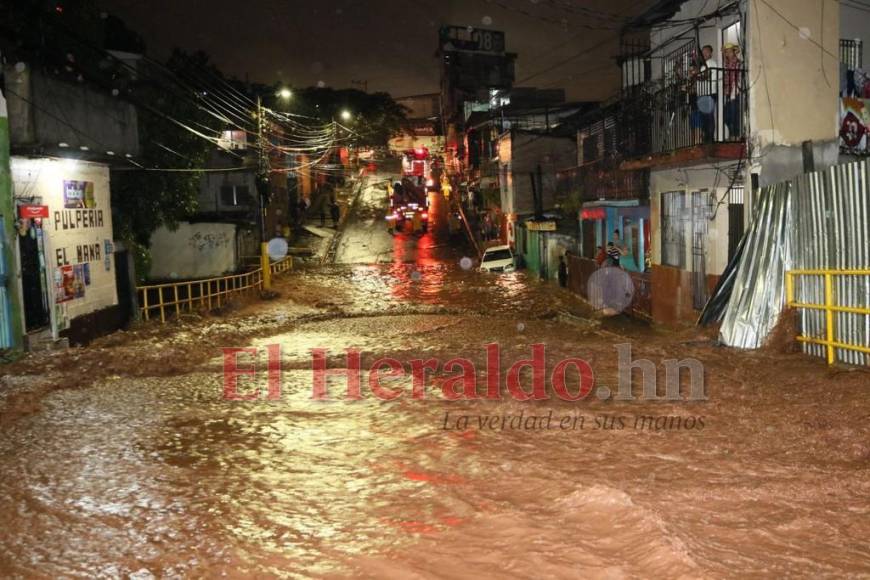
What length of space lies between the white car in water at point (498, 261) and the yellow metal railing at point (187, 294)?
11.2 m

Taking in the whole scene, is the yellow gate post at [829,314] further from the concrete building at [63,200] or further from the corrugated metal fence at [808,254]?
the concrete building at [63,200]

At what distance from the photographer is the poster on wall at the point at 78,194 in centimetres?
1623

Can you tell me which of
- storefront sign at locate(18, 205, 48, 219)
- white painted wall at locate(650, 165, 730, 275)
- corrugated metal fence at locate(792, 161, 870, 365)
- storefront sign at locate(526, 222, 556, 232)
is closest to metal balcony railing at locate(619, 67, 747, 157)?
white painted wall at locate(650, 165, 730, 275)

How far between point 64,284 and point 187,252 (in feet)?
52.0

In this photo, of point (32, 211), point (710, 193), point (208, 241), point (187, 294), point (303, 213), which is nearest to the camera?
point (32, 211)

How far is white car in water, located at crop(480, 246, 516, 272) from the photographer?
35.0 metres

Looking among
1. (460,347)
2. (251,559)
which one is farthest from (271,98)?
(251,559)

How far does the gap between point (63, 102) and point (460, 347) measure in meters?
9.45

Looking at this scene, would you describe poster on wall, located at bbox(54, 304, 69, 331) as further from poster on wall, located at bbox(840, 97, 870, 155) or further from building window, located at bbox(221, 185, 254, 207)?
building window, located at bbox(221, 185, 254, 207)

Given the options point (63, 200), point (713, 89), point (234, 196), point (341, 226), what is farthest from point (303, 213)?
point (713, 89)

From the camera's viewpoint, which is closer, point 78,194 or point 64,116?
point 64,116

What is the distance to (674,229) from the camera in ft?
58.7

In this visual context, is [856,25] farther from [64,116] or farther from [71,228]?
[71,228]

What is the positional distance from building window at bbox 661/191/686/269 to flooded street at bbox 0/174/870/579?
551cm
